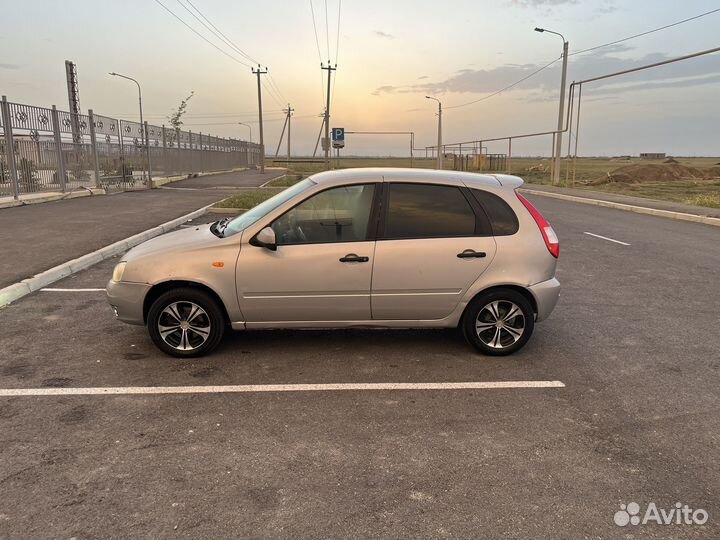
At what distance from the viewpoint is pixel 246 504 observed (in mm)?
2773

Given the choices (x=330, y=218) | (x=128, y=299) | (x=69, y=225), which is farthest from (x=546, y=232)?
(x=69, y=225)

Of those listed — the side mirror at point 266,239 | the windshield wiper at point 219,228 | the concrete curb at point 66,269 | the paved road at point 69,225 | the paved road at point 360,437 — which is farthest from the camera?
the paved road at point 69,225

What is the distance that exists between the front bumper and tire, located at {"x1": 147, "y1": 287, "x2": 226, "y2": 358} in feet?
0.42

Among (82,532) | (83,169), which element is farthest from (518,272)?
(83,169)

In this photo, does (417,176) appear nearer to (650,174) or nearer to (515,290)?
(515,290)

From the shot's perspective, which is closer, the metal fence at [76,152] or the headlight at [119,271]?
the headlight at [119,271]

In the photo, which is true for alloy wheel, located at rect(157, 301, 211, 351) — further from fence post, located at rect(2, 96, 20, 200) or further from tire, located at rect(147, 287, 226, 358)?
fence post, located at rect(2, 96, 20, 200)

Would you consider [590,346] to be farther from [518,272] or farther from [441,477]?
[441,477]

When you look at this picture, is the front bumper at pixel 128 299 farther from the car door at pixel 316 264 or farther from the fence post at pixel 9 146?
the fence post at pixel 9 146

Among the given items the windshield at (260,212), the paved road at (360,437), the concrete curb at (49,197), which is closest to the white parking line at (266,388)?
the paved road at (360,437)

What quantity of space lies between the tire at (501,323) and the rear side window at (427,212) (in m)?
0.67

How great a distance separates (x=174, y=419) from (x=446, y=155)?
156ft

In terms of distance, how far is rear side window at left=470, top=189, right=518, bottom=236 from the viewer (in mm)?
4781

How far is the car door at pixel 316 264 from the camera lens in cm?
455
